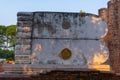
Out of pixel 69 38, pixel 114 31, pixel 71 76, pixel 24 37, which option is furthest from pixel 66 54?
pixel 114 31

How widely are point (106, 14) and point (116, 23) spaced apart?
3.68 ft

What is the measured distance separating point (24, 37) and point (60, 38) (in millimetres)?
1307

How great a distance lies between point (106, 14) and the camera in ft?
58.8

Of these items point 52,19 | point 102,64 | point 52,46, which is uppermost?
point 52,19

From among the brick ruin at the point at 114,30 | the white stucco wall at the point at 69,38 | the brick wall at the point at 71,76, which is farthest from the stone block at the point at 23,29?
the brick ruin at the point at 114,30

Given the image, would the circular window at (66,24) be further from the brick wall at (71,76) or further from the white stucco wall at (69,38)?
the brick wall at (71,76)

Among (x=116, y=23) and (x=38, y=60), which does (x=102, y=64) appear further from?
(x=116, y=23)

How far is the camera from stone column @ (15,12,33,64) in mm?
10250

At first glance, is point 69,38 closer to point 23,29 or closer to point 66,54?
point 66,54

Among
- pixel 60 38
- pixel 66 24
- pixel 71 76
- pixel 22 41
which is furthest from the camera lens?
pixel 66 24

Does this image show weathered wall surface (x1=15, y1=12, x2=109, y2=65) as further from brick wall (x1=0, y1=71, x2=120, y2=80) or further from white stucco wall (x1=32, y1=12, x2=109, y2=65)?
brick wall (x1=0, y1=71, x2=120, y2=80)

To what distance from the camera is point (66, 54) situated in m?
10.5

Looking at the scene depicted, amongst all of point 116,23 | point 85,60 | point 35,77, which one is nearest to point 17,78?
point 35,77

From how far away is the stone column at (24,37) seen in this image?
404 inches
